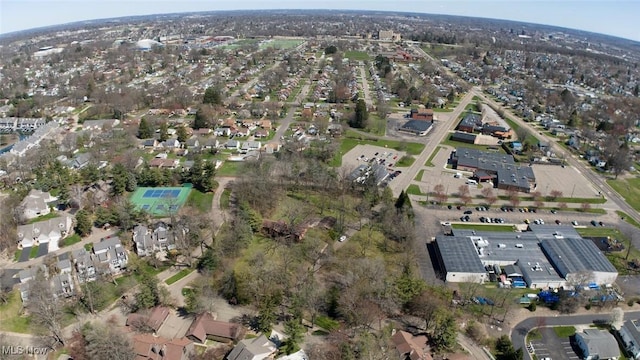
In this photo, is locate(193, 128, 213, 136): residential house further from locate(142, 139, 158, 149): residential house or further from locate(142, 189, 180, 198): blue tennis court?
locate(142, 189, 180, 198): blue tennis court

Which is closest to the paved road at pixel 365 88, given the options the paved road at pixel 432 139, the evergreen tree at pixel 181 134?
the paved road at pixel 432 139

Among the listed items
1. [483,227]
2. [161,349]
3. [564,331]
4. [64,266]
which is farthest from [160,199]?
[564,331]

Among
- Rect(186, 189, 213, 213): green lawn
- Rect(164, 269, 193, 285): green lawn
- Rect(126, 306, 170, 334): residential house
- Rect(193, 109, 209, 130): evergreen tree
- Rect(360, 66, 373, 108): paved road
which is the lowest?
Rect(164, 269, 193, 285): green lawn

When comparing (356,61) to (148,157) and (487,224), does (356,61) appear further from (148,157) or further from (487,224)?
(487,224)

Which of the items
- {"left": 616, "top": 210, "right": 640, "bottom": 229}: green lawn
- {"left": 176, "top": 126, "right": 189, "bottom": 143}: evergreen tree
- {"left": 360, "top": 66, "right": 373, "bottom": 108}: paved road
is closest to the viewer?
{"left": 616, "top": 210, "right": 640, "bottom": 229}: green lawn

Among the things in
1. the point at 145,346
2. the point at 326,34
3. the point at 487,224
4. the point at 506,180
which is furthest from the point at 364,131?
the point at 326,34

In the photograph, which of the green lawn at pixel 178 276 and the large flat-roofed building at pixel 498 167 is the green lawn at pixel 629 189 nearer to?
the large flat-roofed building at pixel 498 167

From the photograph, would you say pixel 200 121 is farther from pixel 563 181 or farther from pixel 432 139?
pixel 563 181

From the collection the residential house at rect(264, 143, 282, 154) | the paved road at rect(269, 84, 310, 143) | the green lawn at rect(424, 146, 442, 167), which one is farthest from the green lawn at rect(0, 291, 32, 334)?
the green lawn at rect(424, 146, 442, 167)
